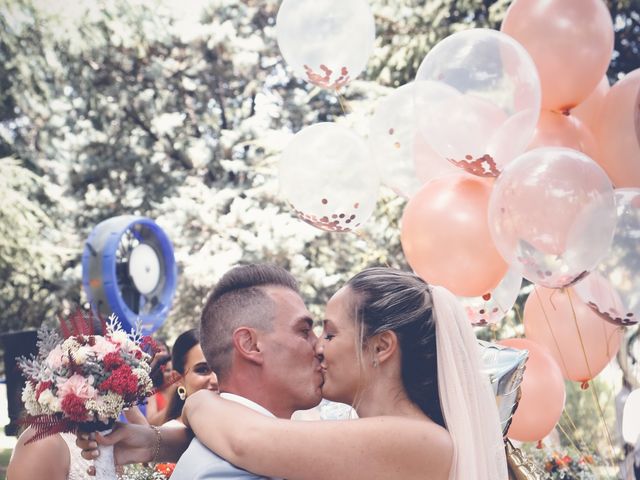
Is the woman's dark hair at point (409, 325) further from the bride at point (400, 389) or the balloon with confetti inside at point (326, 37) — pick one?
the balloon with confetti inside at point (326, 37)

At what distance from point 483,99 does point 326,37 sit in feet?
5.27

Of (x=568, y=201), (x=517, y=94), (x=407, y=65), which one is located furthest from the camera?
(x=407, y=65)

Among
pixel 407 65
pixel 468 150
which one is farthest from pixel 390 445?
pixel 407 65

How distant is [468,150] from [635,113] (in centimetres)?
103

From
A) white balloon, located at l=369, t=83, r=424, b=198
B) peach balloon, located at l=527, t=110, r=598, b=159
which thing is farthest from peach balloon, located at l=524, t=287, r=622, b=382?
white balloon, located at l=369, t=83, r=424, b=198

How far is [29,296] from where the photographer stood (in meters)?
16.3

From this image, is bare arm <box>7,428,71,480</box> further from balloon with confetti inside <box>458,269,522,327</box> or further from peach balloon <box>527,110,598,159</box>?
peach balloon <box>527,110,598,159</box>

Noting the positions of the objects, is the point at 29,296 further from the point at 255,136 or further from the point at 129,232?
the point at 129,232

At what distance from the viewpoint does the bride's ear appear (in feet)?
9.48

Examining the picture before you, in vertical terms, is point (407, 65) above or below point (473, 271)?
below

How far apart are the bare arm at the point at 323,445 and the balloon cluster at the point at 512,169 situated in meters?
2.08

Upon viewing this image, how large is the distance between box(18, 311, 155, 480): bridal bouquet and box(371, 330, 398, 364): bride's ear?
0.91 metres

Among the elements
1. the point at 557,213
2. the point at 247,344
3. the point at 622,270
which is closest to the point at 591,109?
the point at 622,270

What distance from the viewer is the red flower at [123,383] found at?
9.74 feet
